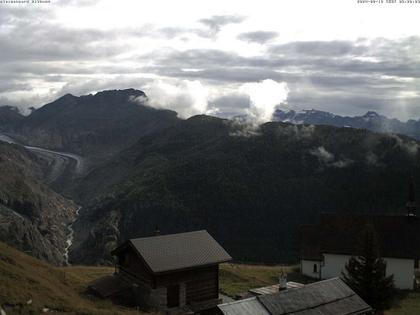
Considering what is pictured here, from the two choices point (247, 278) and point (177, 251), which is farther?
point (247, 278)

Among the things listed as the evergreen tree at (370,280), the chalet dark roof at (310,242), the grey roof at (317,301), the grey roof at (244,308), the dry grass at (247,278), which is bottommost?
the dry grass at (247,278)

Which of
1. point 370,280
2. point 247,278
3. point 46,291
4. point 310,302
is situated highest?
point 310,302

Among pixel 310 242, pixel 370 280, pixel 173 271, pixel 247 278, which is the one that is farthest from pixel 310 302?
pixel 310 242

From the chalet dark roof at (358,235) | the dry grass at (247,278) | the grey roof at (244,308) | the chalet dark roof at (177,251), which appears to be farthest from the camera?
the chalet dark roof at (358,235)

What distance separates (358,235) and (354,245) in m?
1.53

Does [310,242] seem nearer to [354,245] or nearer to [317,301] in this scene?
[354,245]

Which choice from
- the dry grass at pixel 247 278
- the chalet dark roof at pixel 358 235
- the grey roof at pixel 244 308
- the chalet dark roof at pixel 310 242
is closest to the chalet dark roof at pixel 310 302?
the grey roof at pixel 244 308

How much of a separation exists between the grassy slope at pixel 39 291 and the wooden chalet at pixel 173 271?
3285 millimetres

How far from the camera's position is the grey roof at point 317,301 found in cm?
2888

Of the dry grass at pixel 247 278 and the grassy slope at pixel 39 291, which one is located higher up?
the grassy slope at pixel 39 291

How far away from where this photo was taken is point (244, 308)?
90.7 feet

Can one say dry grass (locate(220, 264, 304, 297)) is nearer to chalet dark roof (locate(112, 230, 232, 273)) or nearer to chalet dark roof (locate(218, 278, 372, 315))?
chalet dark roof (locate(112, 230, 232, 273))

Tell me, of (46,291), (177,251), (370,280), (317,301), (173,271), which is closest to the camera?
(317,301)

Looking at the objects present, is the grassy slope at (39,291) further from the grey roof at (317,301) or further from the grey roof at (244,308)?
the grey roof at (317,301)
